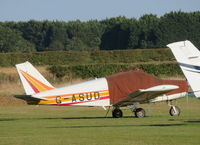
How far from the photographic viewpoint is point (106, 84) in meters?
30.1

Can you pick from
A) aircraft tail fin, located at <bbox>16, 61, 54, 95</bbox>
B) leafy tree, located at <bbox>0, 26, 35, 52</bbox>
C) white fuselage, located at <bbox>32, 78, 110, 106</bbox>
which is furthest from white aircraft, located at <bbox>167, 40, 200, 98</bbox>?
leafy tree, located at <bbox>0, 26, 35, 52</bbox>

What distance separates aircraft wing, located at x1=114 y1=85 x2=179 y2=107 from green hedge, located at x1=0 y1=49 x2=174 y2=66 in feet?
157

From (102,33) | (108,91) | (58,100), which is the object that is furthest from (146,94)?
(102,33)

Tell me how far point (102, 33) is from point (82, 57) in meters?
63.2

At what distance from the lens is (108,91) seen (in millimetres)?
30000

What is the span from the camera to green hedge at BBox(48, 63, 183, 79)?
59594mm

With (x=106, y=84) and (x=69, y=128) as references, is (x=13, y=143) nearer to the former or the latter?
(x=69, y=128)

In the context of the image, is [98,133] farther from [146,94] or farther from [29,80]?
[146,94]

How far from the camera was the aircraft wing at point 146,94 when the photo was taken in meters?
29.0

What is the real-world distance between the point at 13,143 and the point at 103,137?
255 cm

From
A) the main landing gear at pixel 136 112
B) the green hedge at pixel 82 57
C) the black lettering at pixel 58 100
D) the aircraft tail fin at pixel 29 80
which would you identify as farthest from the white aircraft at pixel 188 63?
the green hedge at pixel 82 57

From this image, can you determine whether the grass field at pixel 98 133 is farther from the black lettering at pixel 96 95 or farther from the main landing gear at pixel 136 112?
the black lettering at pixel 96 95

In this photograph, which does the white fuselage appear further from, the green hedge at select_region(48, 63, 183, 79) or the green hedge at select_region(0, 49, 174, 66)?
the green hedge at select_region(0, 49, 174, 66)

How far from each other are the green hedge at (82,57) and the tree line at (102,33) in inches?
1093
